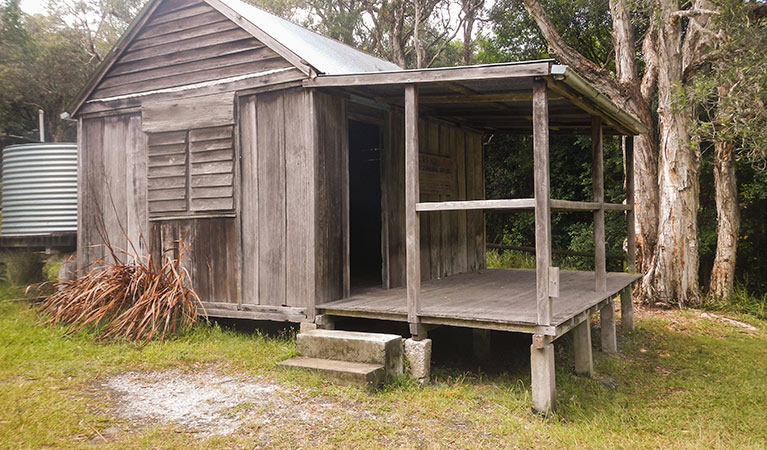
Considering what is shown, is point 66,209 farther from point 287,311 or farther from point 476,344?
point 476,344

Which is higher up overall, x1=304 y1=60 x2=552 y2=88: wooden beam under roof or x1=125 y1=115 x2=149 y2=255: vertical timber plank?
x1=304 y1=60 x2=552 y2=88: wooden beam under roof

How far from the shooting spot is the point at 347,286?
21.7ft

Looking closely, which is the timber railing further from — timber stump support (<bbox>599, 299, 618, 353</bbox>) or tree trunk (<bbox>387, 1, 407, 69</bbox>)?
tree trunk (<bbox>387, 1, 407, 69</bbox>)

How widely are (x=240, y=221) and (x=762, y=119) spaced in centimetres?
689

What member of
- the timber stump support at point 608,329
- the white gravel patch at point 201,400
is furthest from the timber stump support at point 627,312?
the white gravel patch at point 201,400

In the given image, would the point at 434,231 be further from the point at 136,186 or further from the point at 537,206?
the point at 136,186

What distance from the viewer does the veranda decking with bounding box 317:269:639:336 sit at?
5164 mm

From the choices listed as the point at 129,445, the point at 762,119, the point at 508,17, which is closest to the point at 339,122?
the point at 129,445

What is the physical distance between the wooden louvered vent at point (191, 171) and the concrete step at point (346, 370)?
2.25 metres

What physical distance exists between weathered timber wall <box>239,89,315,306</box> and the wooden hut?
0.02 m

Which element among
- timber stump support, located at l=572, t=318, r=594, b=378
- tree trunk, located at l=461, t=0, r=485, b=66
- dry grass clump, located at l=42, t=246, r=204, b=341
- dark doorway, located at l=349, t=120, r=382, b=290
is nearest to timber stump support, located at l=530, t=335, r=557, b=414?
timber stump support, located at l=572, t=318, r=594, b=378

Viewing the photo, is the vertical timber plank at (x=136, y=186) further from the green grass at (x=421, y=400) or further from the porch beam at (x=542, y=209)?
the porch beam at (x=542, y=209)

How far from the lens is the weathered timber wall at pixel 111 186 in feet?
24.7

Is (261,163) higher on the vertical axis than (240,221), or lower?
higher
